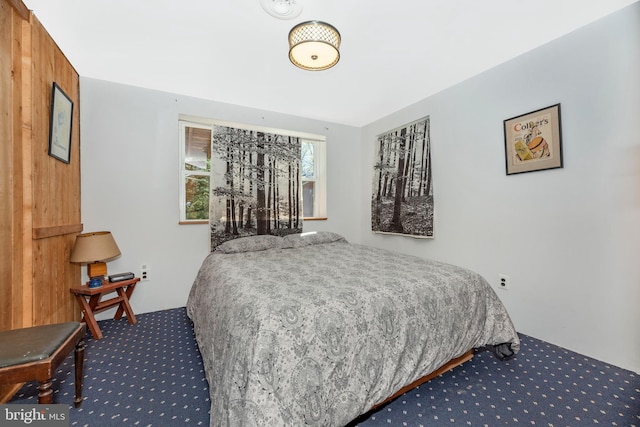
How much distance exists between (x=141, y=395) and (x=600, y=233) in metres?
3.23

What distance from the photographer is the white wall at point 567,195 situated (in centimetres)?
181

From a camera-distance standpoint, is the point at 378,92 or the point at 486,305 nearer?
the point at 486,305

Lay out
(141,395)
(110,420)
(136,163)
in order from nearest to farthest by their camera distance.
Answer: (110,420), (141,395), (136,163)

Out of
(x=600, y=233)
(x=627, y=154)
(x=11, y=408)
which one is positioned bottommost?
(x=11, y=408)

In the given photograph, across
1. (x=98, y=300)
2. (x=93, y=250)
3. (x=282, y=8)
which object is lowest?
(x=98, y=300)

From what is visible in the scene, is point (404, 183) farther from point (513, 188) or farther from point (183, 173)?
point (183, 173)

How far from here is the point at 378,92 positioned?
9.73ft

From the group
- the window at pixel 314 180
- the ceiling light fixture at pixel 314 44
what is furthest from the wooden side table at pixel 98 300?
the ceiling light fixture at pixel 314 44

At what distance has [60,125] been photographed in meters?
2.14

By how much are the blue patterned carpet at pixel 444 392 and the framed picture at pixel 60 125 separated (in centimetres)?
158

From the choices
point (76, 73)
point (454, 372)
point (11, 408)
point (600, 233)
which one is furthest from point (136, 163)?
point (600, 233)

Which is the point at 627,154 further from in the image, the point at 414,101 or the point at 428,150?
the point at 414,101
